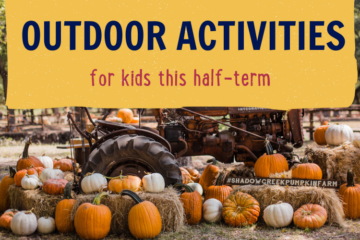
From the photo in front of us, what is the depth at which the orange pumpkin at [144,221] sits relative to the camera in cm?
413

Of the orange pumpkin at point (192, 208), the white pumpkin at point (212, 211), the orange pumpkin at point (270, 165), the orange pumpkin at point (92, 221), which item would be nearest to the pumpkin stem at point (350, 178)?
the orange pumpkin at point (270, 165)

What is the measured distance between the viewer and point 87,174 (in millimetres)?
4637

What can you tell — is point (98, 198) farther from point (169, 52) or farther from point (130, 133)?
point (169, 52)

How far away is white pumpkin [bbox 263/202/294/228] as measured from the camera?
4.43 meters

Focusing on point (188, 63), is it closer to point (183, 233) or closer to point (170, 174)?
point (170, 174)

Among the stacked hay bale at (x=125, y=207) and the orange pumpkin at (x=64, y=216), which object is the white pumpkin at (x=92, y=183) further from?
the orange pumpkin at (x=64, y=216)

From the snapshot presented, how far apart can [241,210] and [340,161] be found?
73.1 inches

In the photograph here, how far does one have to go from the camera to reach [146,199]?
4.45 meters

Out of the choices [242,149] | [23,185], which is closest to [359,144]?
[242,149]

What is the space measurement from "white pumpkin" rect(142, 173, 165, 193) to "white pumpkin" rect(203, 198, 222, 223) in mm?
661

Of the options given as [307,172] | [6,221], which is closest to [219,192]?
[307,172]

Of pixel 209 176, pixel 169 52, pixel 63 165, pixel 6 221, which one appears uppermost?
pixel 169 52

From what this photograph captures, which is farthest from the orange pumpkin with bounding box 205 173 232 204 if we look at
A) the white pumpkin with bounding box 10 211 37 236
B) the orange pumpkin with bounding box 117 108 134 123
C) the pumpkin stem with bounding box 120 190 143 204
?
the orange pumpkin with bounding box 117 108 134 123

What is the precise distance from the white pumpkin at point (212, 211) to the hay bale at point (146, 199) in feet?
1.31
